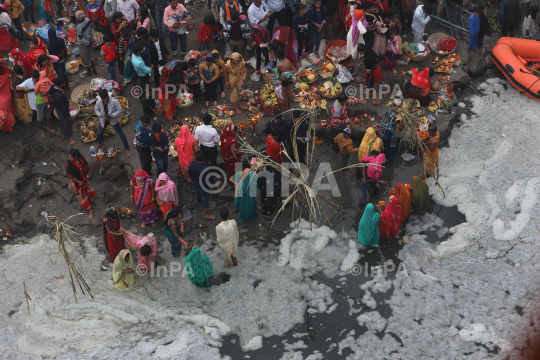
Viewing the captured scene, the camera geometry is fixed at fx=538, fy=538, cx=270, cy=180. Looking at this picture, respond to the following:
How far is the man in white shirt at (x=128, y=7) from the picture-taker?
11.0 m

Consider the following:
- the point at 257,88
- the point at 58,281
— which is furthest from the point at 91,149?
the point at 257,88

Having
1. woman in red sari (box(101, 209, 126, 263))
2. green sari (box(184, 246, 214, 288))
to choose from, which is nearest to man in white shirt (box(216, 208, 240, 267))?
green sari (box(184, 246, 214, 288))

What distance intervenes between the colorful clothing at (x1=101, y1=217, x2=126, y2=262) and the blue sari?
1889 millimetres

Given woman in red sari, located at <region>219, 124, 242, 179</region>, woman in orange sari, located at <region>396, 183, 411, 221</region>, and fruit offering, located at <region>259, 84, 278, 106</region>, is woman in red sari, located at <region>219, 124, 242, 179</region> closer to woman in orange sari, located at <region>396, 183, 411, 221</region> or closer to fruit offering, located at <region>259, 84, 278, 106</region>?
fruit offering, located at <region>259, 84, 278, 106</region>

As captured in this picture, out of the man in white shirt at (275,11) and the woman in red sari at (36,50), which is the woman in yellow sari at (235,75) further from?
the woman in red sari at (36,50)

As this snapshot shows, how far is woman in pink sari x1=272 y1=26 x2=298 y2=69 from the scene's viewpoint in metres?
10.7

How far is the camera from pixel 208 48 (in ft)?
38.5

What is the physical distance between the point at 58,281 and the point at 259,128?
449 centimetres

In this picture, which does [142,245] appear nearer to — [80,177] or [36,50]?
[80,177]

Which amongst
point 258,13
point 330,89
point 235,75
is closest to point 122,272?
point 235,75

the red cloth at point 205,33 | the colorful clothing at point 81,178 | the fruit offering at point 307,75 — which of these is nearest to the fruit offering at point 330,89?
the fruit offering at point 307,75

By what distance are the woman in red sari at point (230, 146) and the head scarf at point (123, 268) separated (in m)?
2.36

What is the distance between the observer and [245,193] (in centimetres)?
855

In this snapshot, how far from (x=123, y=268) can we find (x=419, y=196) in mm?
4746
